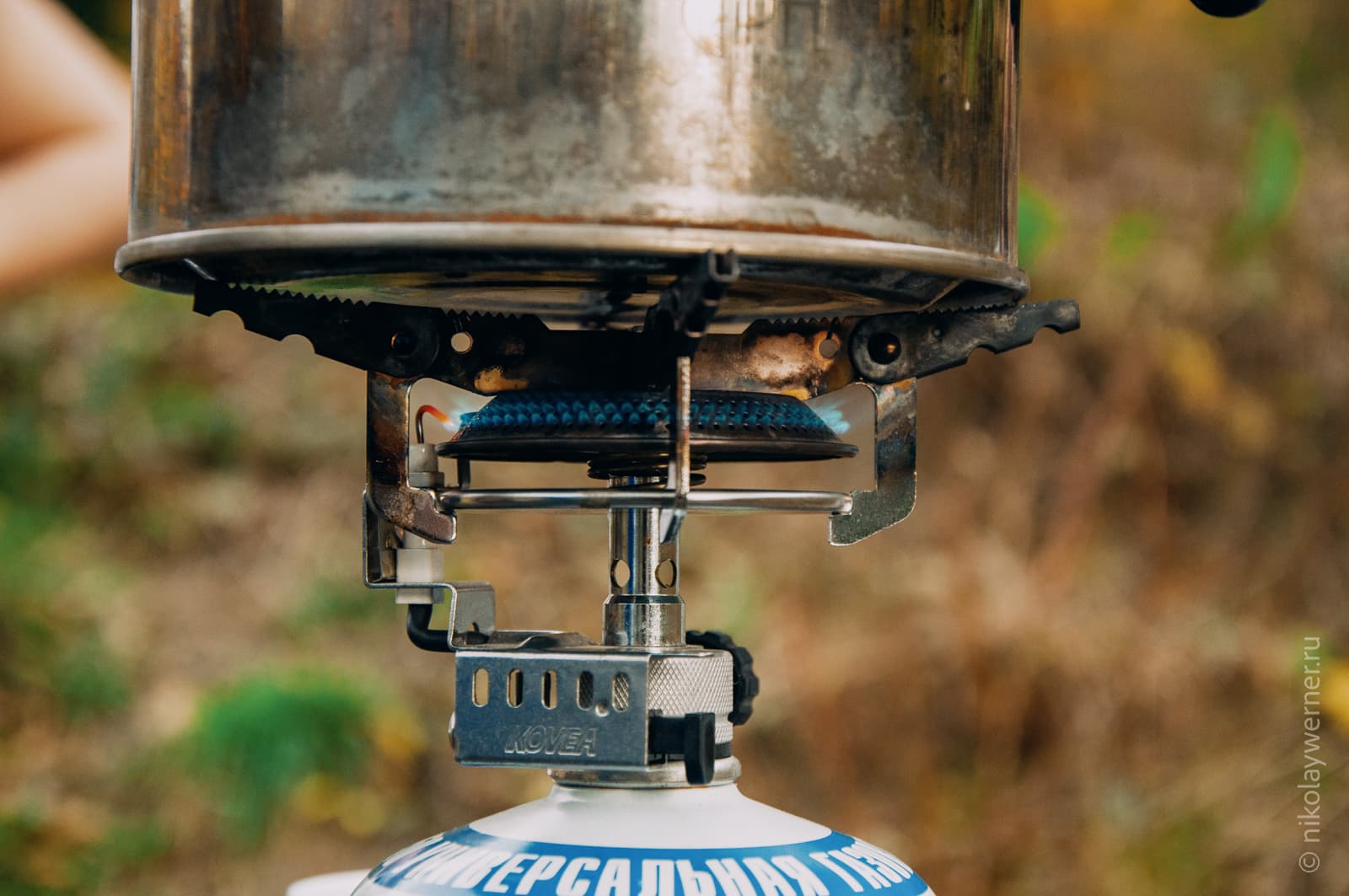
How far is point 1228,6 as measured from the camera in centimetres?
92

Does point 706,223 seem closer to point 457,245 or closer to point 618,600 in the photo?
point 457,245

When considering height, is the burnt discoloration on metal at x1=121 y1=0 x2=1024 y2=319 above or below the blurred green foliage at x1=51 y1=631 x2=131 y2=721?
above

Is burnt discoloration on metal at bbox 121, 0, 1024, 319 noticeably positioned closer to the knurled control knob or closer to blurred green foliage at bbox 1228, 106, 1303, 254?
the knurled control knob

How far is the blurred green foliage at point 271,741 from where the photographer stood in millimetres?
3225

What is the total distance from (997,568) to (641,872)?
2383mm

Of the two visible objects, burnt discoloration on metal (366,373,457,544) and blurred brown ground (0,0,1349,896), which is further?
blurred brown ground (0,0,1349,896)

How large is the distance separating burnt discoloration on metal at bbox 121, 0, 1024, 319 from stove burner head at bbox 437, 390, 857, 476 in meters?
0.10

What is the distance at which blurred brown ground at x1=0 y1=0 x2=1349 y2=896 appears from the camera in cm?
308

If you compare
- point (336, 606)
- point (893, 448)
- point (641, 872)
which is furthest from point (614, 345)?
point (336, 606)

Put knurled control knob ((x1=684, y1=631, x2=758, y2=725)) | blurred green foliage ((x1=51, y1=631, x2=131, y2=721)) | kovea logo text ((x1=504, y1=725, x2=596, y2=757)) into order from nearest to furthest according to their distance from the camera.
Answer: kovea logo text ((x1=504, y1=725, x2=596, y2=757)), knurled control knob ((x1=684, y1=631, x2=758, y2=725)), blurred green foliage ((x1=51, y1=631, x2=131, y2=721))

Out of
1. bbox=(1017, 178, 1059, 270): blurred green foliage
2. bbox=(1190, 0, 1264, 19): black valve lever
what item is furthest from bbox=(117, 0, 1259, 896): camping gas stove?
bbox=(1017, 178, 1059, 270): blurred green foliage

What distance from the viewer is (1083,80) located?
12.3 feet

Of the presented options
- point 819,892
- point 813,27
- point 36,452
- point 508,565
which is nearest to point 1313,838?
point 508,565

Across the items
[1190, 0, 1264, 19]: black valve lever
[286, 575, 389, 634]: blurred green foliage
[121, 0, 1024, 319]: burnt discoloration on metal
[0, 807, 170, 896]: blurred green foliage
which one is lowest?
[0, 807, 170, 896]: blurred green foliage
